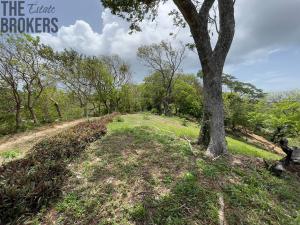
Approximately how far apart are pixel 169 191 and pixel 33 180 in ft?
9.42

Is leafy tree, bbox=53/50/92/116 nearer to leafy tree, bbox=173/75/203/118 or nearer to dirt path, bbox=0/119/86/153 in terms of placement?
dirt path, bbox=0/119/86/153

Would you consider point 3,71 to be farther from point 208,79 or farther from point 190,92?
point 190,92

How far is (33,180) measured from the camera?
16.2 feet

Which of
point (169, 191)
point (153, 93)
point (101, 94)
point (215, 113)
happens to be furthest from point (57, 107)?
point (169, 191)

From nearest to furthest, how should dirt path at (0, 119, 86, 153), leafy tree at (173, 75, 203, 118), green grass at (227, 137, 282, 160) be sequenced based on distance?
green grass at (227, 137, 282, 160)
dirt path at (0, 119, 86, 153)
leafy tree at (173, 75, 203, 118)

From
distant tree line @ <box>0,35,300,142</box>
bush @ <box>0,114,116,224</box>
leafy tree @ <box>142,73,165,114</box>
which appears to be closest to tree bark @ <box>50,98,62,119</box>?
distant tree line @ <box>0,35,300,142</box>

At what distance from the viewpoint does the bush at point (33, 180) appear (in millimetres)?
4199

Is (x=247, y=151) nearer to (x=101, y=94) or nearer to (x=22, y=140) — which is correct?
(x=22, y=140)

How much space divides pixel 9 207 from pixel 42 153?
266cm

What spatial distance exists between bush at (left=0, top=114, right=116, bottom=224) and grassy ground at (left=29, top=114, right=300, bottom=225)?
0.25 meters

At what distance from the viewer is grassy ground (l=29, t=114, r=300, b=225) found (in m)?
4.21

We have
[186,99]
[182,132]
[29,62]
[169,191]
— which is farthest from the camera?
[186,99]

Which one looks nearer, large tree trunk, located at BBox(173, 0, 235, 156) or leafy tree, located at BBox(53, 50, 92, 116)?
large tree trunk, located at BBox(173, 0, 235, 156)

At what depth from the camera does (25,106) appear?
78.0 feet
